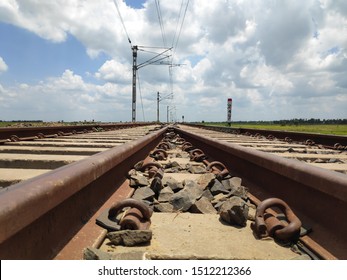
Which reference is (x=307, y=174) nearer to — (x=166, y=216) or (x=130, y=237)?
(x=166, y=216)

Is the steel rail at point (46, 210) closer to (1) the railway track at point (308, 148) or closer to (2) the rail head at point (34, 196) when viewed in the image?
(2) the rail head at point (34, 196)

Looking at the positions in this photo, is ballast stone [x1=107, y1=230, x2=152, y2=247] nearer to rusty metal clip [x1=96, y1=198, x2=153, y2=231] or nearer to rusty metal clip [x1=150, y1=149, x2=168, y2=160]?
rusty metal clip [x1=96, y1=198, x2=153, y2=231]

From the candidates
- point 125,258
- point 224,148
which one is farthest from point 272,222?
point 224,148

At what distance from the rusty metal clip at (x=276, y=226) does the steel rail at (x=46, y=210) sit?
3.69 feet

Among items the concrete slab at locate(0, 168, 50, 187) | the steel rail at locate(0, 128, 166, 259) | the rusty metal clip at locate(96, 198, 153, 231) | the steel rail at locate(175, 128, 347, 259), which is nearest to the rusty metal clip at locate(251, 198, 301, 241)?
the steel rail at locate(175, 128, 347, 259)

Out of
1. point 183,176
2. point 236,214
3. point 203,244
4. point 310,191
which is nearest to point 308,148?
point 183,176

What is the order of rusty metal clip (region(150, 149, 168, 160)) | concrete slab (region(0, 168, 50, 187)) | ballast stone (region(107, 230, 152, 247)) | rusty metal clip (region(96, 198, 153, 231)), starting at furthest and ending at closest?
1. rusty metal clip (region(150, 149, 168, 160))
2. concrete slab (region(0, 168, 50, 187))
3. rusty metal clip (region(96, 198, 153, 231))
4. ballast stone (region(107, 230, 152, 247))

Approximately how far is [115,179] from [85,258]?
1727mm

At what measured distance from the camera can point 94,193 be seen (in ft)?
8.76

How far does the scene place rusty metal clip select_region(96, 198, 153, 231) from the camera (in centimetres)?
225

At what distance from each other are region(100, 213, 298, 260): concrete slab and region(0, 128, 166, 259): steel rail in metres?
0.28

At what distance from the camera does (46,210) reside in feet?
5.24

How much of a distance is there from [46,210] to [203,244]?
100 centimetres
